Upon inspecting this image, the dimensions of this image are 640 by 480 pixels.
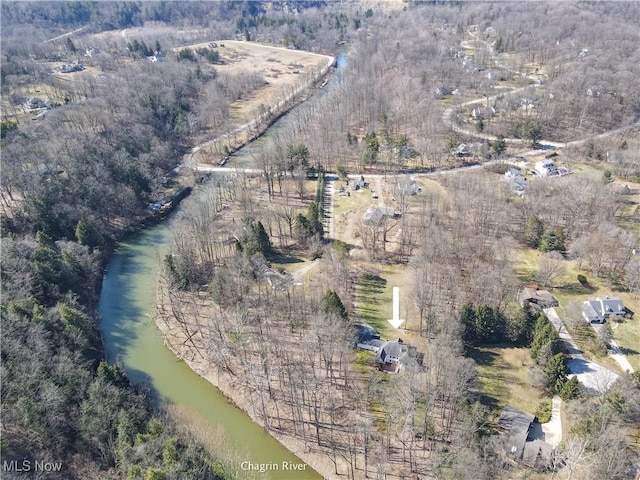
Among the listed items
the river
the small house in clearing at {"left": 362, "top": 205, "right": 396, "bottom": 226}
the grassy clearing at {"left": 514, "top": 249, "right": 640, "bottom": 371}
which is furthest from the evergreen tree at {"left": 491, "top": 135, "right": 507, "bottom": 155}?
the river

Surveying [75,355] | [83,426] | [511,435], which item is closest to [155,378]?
[75,355]

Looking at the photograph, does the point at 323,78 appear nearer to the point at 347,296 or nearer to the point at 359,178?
the point at 359,178

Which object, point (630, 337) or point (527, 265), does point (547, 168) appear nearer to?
point (527, 265)

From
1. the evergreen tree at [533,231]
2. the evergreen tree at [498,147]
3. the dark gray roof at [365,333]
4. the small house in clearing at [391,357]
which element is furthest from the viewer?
the evergreen tree at [498,147]

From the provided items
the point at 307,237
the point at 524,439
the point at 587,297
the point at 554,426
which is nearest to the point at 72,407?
the point at 307,237

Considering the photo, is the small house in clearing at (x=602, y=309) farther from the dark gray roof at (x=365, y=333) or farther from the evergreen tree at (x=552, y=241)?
the dark gray roof at (x=365, y=333)

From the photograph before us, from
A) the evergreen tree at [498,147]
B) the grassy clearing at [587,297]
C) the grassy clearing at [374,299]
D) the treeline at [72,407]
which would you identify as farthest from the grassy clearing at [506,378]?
the evergreen tree at [498,147]

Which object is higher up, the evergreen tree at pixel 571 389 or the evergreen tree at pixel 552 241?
the evergreen tree at pixel 552 241

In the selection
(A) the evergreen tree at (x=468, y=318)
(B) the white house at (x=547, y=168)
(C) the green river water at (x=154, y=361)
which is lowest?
(C) the green river water at (x=154, y=361)
